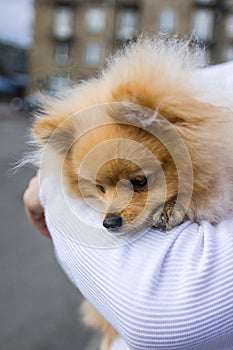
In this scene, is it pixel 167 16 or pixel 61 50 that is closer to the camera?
pixel 167 16

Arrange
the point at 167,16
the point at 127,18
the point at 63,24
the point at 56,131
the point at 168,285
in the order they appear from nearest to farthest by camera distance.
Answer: the point at 168,285, the point at 56,131, the point at 167,16, the point at 127,18, the point at 63,24

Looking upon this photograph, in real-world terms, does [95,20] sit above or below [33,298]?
above

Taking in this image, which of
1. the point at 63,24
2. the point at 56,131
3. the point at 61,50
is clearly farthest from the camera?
the point at 61,50

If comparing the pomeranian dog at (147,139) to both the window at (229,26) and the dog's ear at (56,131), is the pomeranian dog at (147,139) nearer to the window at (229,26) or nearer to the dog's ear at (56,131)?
the dog's ear at (56,131)

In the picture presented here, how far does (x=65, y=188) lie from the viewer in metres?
1.41

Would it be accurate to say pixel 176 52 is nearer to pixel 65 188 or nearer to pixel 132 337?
pixel 65 188

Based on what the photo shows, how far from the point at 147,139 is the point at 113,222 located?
0.23 meters

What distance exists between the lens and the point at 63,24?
30812 mm

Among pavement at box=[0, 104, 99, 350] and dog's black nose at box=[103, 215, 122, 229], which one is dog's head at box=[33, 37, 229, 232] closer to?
dog's black nose at box=[103, 215, 122, 229]

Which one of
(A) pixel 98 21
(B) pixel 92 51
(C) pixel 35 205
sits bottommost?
(B) pixel 92 51

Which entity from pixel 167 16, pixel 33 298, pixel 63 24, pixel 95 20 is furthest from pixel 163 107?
pixel 63 24

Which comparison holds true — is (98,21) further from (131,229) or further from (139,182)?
(131,229)

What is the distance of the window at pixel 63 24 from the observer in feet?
101

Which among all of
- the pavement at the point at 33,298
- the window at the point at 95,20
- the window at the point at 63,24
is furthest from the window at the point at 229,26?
the pavement at the point at 33,298
